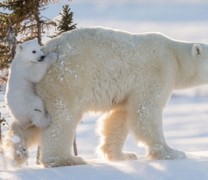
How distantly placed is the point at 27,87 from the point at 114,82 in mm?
1297

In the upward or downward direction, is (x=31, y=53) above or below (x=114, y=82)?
above

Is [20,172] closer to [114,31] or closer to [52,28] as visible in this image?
[114,31]

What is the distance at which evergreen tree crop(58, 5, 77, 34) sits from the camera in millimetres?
21531

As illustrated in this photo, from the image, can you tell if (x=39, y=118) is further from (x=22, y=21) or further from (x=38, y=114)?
(x=22, y=21)

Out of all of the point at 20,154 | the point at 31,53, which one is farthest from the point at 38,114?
the point at 31,53

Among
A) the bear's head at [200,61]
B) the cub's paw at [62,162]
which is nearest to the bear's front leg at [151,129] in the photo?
the cub's paw at [62,162]

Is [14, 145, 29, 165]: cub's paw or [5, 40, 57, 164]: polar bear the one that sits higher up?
[5, 40, 57, 164]: polar bear

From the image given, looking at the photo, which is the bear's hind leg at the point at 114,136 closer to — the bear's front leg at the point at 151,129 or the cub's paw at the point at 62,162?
the bear's front leg at the point at 151,129

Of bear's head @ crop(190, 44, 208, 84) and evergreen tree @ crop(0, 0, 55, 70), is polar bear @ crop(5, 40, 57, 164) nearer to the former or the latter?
bear's head @ crop(190, 44, 208, 84)

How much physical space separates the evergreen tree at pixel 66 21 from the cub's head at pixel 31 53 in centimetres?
1181

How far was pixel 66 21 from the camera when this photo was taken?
854 inches

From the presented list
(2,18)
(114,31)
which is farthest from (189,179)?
(2,18)

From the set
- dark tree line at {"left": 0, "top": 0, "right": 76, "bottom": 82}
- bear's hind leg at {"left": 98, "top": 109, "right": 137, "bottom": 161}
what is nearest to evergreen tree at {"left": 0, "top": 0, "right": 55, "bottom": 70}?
dark tree line at {"left": 0, "top": 0, "right": 76, "bottom": 82}

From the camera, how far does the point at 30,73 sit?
9.55 m
